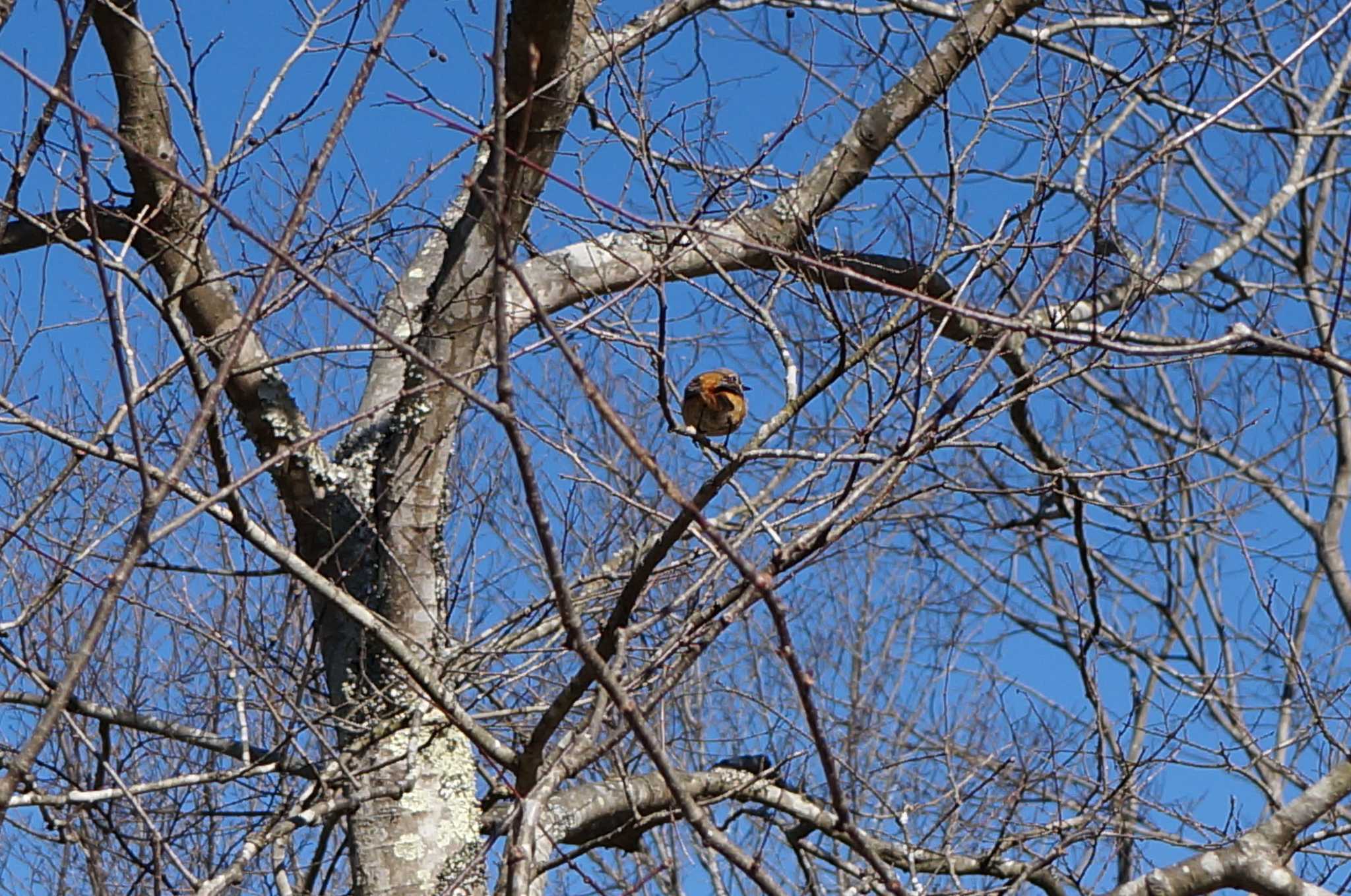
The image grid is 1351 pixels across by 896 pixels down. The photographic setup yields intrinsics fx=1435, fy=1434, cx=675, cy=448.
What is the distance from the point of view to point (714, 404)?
13.0ft

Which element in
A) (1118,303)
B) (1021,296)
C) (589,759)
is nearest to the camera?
(589,759)

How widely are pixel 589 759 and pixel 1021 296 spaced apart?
561 cm

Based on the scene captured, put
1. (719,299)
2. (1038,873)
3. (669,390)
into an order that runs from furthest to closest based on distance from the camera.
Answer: (1038,873)
(719,299)
(669,390)

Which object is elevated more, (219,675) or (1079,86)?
(219,675)

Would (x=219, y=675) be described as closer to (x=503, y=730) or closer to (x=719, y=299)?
(x=503, y=730)

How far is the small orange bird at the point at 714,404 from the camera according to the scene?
3.95 meters

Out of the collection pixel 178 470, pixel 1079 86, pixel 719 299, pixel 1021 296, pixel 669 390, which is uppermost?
pixel 1021 296

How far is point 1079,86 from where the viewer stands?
3.66 metres

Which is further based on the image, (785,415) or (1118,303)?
(1118,303)

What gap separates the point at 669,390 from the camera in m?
3.15

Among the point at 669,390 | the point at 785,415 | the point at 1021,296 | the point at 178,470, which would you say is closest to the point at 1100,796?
the point at 785,415

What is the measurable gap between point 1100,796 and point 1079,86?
6.58 ft

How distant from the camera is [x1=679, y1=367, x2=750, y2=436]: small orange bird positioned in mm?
3949

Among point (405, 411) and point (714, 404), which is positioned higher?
point (405, 411)
